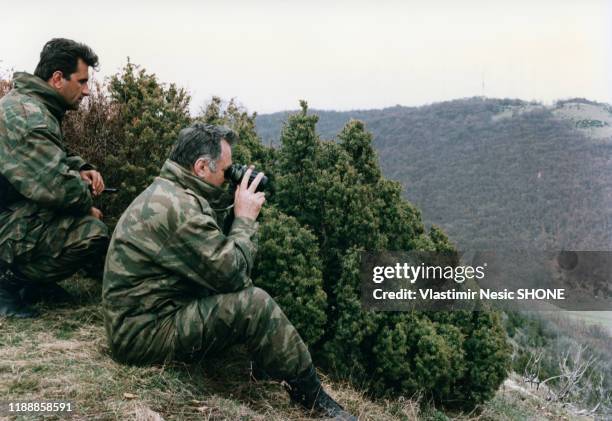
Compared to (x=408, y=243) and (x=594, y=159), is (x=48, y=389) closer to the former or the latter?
(x=408, y=243)

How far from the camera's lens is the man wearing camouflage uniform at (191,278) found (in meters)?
3.26

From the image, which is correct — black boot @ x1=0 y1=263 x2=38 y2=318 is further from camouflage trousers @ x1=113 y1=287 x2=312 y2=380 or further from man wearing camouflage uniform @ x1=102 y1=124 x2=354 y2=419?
camouflage trousers @ x1=113 y1=287 x2=312 y2=380

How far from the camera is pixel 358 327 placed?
4730 millimetres

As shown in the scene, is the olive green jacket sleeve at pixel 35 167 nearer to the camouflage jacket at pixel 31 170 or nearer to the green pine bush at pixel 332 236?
the camouflage jacket at pixel 31 170

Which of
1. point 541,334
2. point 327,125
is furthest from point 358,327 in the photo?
point 327,125

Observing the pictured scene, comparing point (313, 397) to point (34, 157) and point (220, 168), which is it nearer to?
point (220, 168)

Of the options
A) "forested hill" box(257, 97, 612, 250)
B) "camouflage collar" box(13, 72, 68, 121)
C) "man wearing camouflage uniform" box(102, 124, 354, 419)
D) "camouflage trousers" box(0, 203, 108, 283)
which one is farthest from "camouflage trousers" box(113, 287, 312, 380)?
"forested hill" box(257, 97, 612, 250)

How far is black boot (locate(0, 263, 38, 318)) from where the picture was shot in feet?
14.5

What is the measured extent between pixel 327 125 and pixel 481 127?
60.1 feet

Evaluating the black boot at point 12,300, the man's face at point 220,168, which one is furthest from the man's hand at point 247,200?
the black boot at point 12,300

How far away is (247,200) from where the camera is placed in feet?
11.7

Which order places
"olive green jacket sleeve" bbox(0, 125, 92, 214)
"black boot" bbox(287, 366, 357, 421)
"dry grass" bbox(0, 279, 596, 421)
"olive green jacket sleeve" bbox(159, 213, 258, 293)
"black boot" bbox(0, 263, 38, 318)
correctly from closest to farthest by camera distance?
"olive green jacket sleeve" bbox(159, 213, 258, 293)
"dry grass" bbox(0, 279, 596, 421)
"black boot" bbox(287, 366, 357, 421)
"olive green jacket sleeve" bbox(0, 125, 92, 214)
"black boot" bbox(0, 263, 38, 318)

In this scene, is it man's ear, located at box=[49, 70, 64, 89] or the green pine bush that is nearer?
man's ear, located at box=[49, 70, 64, 89]

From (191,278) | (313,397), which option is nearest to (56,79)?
(191,278)
